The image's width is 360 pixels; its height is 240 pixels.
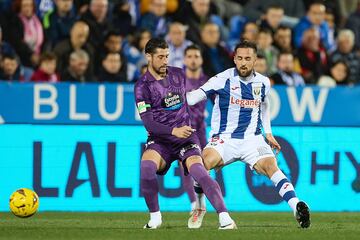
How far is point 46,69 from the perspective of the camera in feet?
53.5

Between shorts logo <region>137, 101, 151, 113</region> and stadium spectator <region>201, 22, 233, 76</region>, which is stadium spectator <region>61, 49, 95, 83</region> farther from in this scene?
shorts logo <region>137, 101, 151, 113</region>

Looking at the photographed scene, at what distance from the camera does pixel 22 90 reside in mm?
15094

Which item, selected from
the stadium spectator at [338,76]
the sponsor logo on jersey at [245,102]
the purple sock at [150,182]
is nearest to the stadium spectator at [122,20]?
the stadium spectator at [338,76]

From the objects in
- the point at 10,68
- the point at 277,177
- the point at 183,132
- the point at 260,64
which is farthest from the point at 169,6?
the point at 183,132

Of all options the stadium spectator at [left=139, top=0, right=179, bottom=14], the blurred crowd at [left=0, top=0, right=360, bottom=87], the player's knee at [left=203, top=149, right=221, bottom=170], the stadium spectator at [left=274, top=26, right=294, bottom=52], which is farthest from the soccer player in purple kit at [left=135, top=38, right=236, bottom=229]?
the stadium spectator at [left=274, top=26, right=294, bottom=52]

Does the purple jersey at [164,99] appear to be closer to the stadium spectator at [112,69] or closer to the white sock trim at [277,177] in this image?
the white sock trim at [277,177]

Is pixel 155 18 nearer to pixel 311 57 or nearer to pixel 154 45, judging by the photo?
pixel 311 57

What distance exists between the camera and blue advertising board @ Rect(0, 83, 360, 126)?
15086mm

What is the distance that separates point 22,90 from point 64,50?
200cm

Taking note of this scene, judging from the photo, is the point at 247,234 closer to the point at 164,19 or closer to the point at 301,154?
the point at 301,154

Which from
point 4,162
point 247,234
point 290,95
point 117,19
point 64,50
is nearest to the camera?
point 247,234

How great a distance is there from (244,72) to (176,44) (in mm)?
6308

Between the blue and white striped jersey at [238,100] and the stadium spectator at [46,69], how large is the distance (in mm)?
5409

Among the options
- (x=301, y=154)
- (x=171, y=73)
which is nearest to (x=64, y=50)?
(x=301, y=154)
